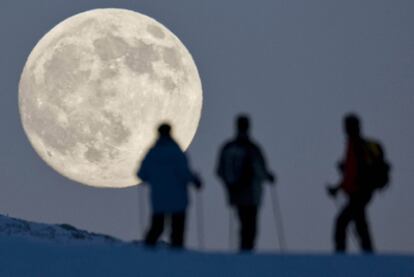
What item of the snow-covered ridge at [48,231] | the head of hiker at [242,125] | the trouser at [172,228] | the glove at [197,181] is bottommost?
the trouser at [172,228]

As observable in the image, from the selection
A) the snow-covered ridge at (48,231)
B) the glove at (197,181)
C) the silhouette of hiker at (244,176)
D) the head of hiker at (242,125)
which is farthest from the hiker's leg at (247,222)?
the snow-covered ridge at (48,231)

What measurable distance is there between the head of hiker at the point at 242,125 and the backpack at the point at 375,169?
146 cm

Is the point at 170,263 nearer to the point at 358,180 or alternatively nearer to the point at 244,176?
the point at 244,176

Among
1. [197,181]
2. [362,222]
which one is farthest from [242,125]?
[362,222]

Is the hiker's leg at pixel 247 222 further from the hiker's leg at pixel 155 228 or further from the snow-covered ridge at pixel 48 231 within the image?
the snow-covered ridge at pixel 48 231

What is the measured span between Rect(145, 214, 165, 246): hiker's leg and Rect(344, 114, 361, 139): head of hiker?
2.38 m

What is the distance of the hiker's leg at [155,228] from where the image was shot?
48.8 feet

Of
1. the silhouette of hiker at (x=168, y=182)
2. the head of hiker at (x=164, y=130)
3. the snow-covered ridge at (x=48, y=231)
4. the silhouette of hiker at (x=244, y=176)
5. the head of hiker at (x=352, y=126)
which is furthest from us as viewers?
the snow-covered ridge at (x=48, y=231)

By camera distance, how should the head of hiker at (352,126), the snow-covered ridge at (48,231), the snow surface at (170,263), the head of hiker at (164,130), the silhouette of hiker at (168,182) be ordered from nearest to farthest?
the snow surface at (170,263) < the silhouette of hiker at (168,182) < the head of hiker at (164,130) < the head of hiker at (352,126) < the snow-covered ridge at (48,231)

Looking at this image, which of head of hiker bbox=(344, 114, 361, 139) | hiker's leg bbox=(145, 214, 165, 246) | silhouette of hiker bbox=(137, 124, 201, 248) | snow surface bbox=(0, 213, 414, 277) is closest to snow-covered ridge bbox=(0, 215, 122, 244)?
hiker's leg bbox=(145, 214, 165, 246)

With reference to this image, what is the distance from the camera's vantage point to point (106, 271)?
12781 mm

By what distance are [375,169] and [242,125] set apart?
1.67 m

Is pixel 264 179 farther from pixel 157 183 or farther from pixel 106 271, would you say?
pixel 106 271

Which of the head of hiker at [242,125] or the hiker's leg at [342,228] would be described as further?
the hiker's leg at [342,228]
